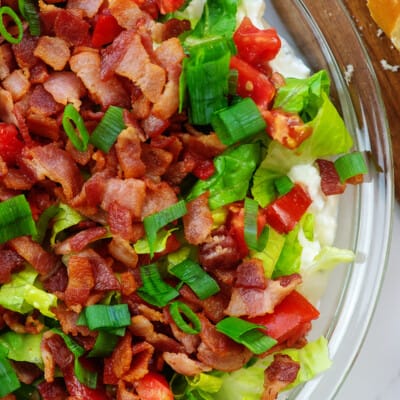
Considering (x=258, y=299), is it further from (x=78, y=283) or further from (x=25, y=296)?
(x=25, y=296)

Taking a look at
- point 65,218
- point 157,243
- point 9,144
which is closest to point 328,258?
point 157,243

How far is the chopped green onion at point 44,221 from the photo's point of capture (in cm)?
245

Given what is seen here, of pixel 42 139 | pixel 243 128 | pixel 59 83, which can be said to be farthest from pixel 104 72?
pixel 243 128

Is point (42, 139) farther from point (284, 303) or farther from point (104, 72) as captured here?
point (284, 303)

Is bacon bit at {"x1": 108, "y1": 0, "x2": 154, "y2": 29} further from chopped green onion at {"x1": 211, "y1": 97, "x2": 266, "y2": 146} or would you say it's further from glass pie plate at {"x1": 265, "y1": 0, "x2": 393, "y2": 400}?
glass pie plate at {"x1": 265, "y1": 0, "x2": 393, "y2": 400}

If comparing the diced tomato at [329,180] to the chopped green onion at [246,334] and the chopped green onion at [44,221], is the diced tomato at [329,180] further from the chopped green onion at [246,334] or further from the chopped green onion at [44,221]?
the chopped green onion at [44,221]

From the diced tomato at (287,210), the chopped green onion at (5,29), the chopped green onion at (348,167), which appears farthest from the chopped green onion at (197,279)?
the chopped green onion at (5,29)

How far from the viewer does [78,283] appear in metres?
2.38

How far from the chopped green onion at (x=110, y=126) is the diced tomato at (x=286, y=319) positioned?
786 millimetres

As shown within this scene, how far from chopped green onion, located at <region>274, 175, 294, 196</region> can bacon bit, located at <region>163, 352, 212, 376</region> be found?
2.13ft

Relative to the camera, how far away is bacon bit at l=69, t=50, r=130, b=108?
8.01 feet

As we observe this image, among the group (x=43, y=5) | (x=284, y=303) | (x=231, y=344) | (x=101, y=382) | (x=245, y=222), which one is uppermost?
(x=43, y=5)

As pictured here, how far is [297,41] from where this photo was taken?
118 inches

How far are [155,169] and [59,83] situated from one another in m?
0.45
